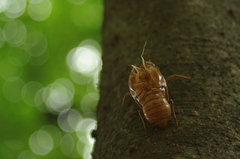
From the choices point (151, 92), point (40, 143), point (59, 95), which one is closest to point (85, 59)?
point (59, 95)

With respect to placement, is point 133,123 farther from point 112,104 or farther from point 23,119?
point 23,119

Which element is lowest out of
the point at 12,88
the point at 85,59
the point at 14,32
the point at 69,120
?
the point at 69,120

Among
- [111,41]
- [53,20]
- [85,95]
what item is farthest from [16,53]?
[111,41]

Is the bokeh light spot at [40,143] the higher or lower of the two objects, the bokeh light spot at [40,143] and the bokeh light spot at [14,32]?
the lower

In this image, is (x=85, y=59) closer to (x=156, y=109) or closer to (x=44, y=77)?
(x=44, y=77)

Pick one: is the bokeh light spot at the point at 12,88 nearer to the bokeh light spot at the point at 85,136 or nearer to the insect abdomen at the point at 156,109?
the bokeh light spot at the point at 85,136

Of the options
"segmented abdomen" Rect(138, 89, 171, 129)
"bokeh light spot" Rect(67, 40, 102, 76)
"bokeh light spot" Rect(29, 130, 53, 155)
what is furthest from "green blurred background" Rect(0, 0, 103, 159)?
"segmented abdomen" Rect(138, 89, 171, 129)

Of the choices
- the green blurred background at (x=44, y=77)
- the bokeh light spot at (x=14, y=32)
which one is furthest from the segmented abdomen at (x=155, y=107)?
the bokeh light spot at (x=14, y=32)
